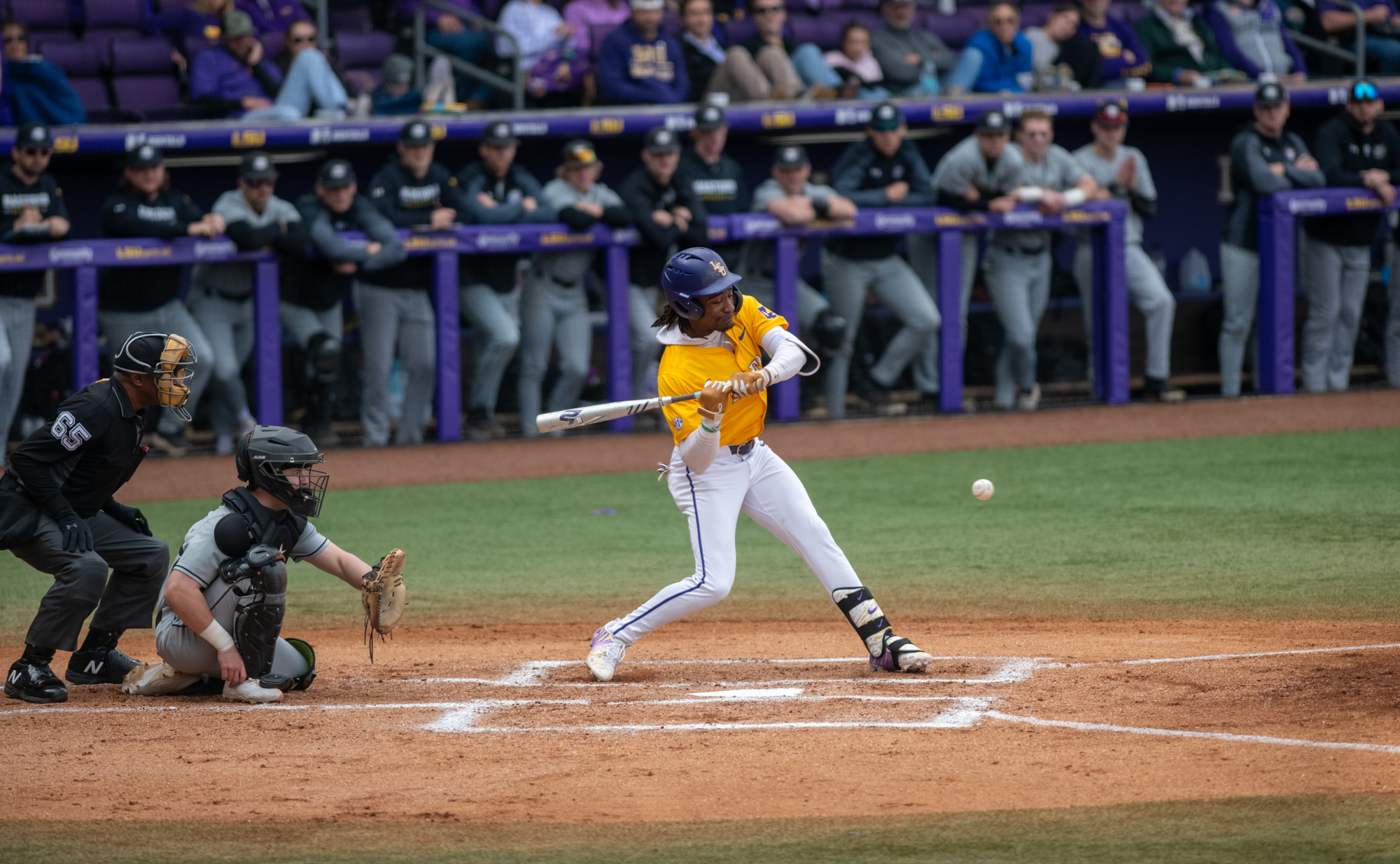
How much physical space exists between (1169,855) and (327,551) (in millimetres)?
3158

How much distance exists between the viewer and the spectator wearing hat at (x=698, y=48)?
13625 millimetres

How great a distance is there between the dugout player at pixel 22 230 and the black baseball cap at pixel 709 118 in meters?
4.58

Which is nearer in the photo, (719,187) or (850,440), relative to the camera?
(850,440)

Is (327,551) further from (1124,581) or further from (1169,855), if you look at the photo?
(1124,581)

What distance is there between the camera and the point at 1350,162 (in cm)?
1301

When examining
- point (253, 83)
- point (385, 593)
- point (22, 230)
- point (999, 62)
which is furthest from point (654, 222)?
point (385, 593)

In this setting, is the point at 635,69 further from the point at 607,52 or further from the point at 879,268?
the point at 879,268

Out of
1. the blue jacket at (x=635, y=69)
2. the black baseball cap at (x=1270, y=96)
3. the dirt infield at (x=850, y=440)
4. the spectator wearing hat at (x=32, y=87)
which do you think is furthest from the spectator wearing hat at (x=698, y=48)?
the spectator wearing hat at (x=32, y=87)

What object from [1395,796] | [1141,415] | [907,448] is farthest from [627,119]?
[1395,796]

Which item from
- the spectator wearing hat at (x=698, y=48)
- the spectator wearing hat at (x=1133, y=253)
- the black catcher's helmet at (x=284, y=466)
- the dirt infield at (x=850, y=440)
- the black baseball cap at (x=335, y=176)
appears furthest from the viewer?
the spectator wearing hat at (x=698, y=48)

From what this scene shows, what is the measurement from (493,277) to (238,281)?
180 cm

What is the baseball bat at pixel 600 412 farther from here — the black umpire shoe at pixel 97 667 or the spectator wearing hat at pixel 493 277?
the spectator wearing hat at pixel 493 277

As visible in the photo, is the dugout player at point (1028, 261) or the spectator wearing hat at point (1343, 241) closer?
the dugout player at point (1028, 261)

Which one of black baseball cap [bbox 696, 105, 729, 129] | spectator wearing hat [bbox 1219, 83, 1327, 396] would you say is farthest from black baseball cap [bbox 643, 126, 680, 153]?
spectator wearing hat [bbox 1219, 83, 1327, 396]
